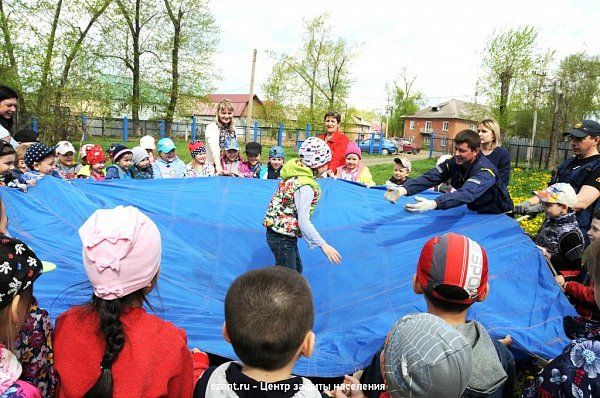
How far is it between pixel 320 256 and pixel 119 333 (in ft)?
7.75

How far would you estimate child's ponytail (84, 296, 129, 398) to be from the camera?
122 centimetres

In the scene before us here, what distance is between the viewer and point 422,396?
1.10 meters

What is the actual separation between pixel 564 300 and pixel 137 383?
2.33m

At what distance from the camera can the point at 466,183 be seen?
3152 millimetres

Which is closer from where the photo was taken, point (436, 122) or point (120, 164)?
point (120, 164)

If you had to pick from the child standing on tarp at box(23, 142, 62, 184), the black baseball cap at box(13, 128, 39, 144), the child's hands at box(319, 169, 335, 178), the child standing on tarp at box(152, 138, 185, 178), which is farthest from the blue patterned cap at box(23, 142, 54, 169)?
the child's hands at box(319, 169, 335, 178)

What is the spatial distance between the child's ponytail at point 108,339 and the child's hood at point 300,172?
5.88 ft

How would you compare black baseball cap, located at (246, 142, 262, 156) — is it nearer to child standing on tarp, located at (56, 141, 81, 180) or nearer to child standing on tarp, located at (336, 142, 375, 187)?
child standing on tarp, located at (336, 142, 375, 187)

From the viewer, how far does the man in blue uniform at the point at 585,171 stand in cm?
308

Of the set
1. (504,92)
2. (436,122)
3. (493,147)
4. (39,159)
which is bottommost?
(39,159)

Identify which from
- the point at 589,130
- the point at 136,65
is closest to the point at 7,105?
the point at 589,130

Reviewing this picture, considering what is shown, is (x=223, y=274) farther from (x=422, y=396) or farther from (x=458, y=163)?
(x=422, y=396)

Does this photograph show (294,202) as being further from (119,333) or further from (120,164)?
(120,164)

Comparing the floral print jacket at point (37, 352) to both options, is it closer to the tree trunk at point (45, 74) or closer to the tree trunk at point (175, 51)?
the tree trunk at point (45, 74)
